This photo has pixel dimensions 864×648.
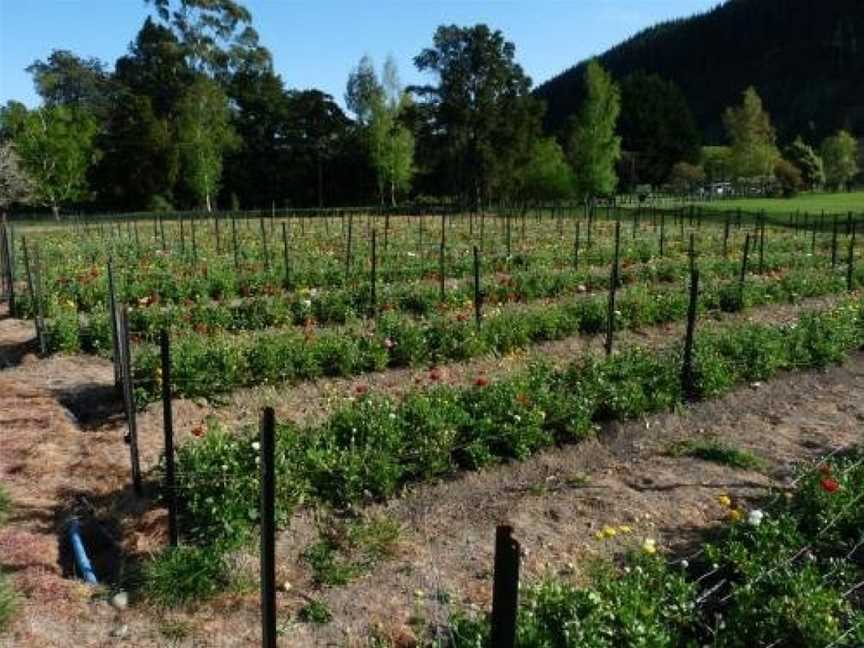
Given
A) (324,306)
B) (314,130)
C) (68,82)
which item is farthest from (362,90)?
(324,306)

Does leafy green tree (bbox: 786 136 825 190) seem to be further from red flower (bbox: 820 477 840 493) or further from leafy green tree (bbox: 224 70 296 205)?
red flower (bbox: 820 477 840 493)

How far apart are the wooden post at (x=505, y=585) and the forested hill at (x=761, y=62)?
141m

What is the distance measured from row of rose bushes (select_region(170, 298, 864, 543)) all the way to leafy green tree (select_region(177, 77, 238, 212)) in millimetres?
39335

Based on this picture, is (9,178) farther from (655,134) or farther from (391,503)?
(655,134)

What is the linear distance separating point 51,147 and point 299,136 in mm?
19975

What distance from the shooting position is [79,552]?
521 cm

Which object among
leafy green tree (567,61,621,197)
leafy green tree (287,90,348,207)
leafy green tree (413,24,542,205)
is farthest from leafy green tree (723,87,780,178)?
leafy green tree (287,90,348,207)

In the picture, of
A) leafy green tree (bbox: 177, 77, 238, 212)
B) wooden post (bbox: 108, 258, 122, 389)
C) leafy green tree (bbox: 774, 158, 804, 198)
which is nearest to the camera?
wooden post (bbox: 108, 258, 122, 389)

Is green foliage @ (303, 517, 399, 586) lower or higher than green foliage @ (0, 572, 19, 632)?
lower

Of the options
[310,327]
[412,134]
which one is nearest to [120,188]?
[412,134]

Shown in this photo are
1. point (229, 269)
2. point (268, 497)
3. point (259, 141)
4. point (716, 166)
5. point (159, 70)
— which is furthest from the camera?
point (716, 166)

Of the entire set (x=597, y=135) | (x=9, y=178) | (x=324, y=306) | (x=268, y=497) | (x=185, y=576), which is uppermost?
(x=597, y=135)

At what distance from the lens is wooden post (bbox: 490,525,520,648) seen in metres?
A: 2.20

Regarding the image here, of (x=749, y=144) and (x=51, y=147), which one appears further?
(x=749, y=144)
